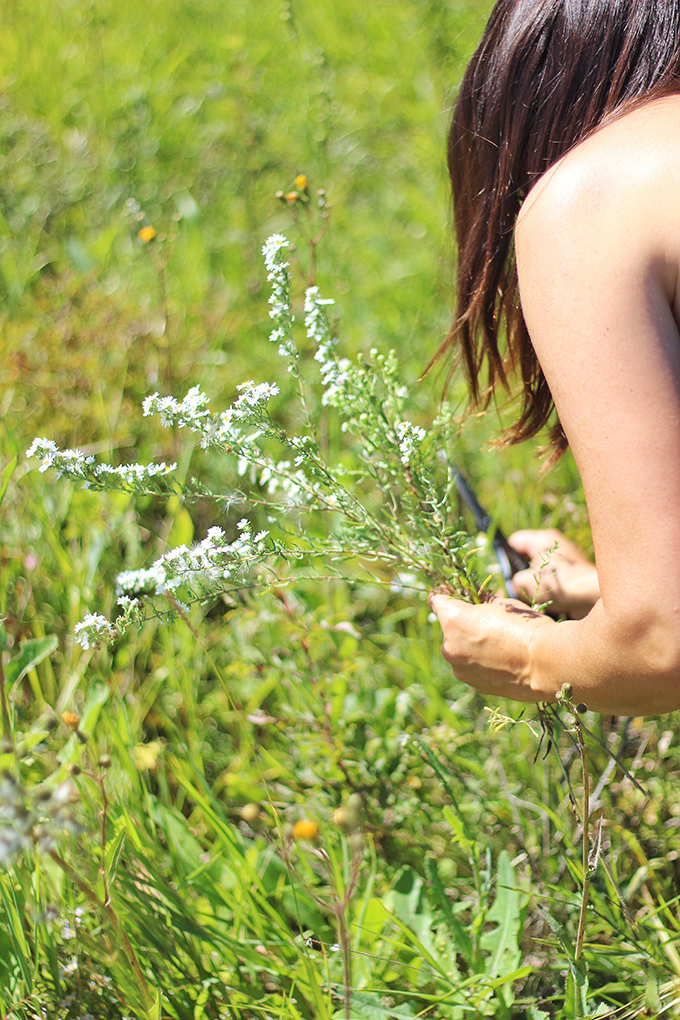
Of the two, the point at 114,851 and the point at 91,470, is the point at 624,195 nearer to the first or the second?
the point at 91,470

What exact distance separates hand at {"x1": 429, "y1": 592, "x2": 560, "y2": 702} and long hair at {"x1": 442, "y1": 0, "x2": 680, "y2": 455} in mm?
419

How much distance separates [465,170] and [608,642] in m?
0.88

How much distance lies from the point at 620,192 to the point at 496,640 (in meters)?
0.64

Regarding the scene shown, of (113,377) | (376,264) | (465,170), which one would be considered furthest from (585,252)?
(376,264)

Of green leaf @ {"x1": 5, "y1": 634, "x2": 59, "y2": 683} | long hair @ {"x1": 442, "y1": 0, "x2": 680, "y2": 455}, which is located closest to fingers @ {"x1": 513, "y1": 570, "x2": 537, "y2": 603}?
long hair @ {"x1": 442, "y1": 0, "x2": 680, "y2": 455}

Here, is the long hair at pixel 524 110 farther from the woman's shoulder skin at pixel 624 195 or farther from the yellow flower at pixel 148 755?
the yellow flower at pixel 148 755

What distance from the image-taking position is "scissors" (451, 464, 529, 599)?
161cm

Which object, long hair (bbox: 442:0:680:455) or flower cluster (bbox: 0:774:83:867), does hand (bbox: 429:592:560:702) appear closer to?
long hair (bbox: 442:0:680:455)

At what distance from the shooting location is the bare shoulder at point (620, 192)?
3.28ft

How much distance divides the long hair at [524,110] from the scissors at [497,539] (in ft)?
0.44

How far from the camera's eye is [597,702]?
3.89 feet

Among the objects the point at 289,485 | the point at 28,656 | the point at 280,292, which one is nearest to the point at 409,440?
the point at 289,485

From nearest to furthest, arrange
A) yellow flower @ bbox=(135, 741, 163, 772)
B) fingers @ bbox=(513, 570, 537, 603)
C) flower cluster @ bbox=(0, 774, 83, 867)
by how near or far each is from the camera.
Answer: flower cluster @ bbox=(0, 774, 83, 867) < fingers @ bbox=(513, 570, 537, 603) < yellow flower @ bbox=(135, 741, 163, 772)

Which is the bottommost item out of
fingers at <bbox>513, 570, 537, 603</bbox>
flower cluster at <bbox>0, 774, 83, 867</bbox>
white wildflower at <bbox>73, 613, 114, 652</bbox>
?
fingers at <bbox>513, 570, 537, 603</bbox>
